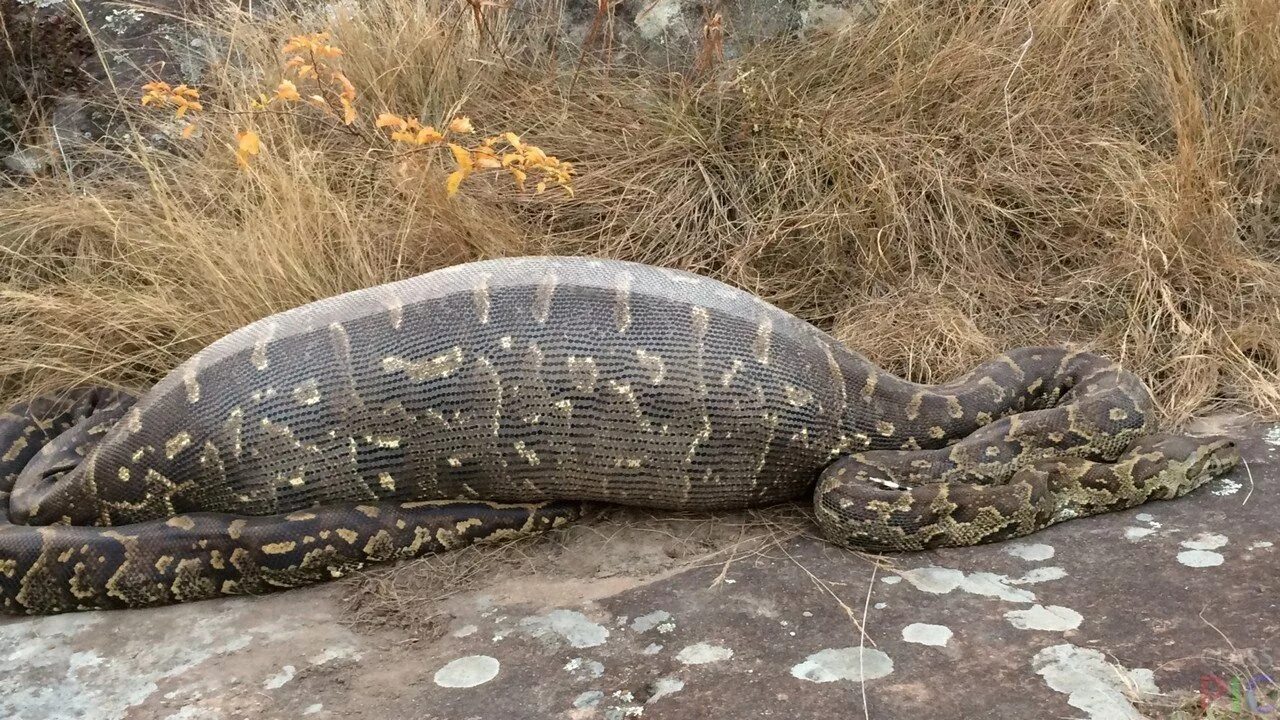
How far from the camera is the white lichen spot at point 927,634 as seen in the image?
164 inches

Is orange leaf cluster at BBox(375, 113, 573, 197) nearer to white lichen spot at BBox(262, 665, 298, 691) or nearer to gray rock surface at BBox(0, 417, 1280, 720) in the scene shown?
gray rock surface at BBox(0, 417, 1280, 720)

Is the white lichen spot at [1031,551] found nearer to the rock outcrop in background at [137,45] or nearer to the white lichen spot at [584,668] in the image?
the white lichen spot at [584,668]

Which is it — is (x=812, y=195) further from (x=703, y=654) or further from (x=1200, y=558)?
(x=703, y=654)

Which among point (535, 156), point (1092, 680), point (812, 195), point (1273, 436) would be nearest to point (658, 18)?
point (812, 195)

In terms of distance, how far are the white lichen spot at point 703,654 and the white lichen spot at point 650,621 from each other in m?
0.18

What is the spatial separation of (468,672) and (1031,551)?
2.29m

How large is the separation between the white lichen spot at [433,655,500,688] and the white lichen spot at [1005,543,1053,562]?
213cm

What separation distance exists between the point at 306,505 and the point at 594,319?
150 centimetres

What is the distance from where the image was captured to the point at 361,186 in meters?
7.02

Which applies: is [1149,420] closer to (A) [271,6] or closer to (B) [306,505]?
(B) [306,505]

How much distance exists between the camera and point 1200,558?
14.9 ft

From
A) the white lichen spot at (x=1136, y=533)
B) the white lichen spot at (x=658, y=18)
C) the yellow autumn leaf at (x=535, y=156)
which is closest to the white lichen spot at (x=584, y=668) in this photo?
the white lichen spot at (x=1136, y=533)

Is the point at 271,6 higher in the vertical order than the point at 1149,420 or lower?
higher

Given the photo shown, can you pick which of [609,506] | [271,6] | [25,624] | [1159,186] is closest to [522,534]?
[609,506]
